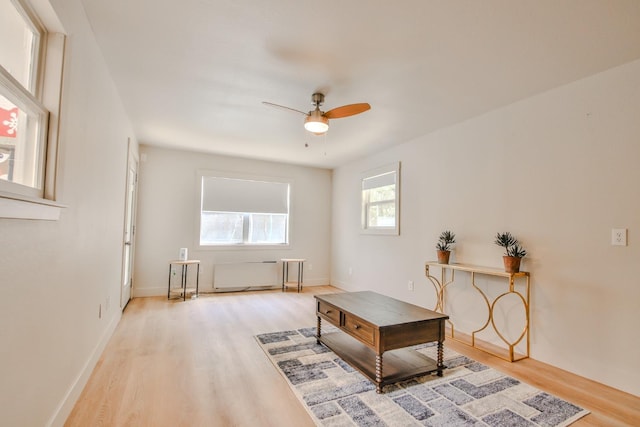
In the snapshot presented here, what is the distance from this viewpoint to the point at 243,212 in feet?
19.2

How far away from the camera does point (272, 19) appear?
6.44ft

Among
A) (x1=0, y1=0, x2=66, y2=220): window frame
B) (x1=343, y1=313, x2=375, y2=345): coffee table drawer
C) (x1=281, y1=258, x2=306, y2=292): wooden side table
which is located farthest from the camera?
(x1=281, y1=258, x2=306, y2=292): wooden side table

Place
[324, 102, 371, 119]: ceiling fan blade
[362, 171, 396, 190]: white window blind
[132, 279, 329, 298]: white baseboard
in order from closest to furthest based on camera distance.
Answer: [324, 102, 371, 119]: ceiling fan blade, [362, 171, 396, 190]: white window blind, [132, 279, 329, 298]: white baseboard

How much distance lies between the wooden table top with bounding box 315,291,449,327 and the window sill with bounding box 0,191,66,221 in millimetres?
2005

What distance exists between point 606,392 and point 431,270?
1966mm

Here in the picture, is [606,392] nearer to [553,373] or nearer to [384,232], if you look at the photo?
[553,373]

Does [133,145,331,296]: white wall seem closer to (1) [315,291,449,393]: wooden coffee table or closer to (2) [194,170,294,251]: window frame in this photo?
(2) [194,170,294,251]: window frame

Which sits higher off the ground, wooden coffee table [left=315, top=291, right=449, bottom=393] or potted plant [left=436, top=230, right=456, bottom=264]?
potted plant [left=436, top=230, right=456, bottom=264]

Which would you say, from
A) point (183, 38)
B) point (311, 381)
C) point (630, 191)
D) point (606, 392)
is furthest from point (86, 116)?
point (606, 392)

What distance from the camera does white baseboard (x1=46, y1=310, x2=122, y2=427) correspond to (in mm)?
1699

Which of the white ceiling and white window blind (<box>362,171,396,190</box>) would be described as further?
white window blind (<box>362,171,396,190</box>)

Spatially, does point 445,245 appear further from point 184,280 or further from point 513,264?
point 184,280

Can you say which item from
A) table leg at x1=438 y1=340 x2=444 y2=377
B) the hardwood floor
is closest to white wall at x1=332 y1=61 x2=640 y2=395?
the hardwood floor

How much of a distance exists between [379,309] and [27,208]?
233 centimetres
